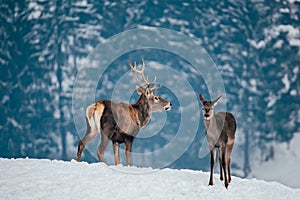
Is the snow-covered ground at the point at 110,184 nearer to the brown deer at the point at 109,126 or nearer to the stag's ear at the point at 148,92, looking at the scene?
the brown deer at the point at 109,126

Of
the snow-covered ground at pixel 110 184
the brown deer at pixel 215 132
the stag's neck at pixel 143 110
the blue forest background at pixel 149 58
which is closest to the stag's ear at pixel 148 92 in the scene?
the stag's neck at pixel 143 110

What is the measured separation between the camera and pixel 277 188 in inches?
396

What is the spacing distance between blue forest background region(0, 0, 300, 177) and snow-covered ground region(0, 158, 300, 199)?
137 feet

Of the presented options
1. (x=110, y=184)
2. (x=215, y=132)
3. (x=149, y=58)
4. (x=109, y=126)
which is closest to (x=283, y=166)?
(x=149, y=58)

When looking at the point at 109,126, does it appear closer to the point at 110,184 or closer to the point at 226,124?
the point at 110,184

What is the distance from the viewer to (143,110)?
12.0 m

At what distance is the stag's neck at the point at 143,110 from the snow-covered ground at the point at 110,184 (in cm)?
175

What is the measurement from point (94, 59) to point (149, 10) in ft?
56.5

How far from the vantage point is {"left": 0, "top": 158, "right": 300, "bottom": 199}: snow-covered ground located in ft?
26.7

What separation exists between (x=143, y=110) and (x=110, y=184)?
3.47 meters

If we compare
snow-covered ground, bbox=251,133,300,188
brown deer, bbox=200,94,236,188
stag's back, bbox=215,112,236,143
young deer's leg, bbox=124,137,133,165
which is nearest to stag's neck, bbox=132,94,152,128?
young deer's leg, bbox=124,137,133,165

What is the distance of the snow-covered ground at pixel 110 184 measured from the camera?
320 inches

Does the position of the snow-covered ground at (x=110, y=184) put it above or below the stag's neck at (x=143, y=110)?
below

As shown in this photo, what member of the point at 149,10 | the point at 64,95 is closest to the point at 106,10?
the point at 149,10
